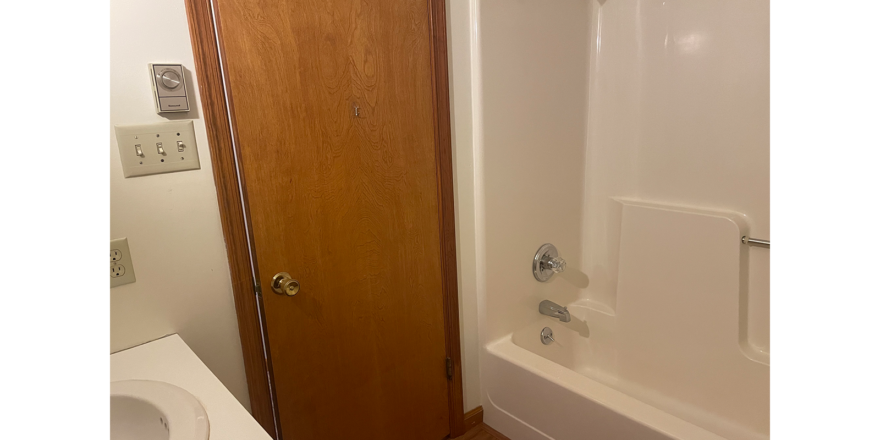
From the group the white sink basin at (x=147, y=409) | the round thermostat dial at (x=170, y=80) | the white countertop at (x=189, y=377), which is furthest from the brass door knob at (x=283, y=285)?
the round thermostat dial at (x=170, y=80)

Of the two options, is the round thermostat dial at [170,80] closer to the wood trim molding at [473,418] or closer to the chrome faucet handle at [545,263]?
the chrome faucet handle at [545,263]

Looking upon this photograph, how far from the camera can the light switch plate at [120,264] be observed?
1065 millimetres

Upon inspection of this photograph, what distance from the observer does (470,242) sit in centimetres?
181

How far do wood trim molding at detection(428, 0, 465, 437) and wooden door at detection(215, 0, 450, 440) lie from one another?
27 millimetres

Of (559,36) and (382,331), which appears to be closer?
(382,331)

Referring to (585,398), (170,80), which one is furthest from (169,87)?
(585,398)

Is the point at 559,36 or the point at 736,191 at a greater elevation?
the point at 559,36

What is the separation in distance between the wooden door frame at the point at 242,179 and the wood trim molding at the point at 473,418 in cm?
69

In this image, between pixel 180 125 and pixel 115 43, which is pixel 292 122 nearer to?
pixel 180 125

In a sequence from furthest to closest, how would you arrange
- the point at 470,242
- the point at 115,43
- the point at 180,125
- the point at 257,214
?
1. the point at 470,242
2. the point at 257,214
3. the point at 180,125
4. the point at 115,43

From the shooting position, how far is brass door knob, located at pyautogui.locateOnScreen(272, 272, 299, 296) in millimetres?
1317

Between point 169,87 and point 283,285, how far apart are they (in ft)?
1.85

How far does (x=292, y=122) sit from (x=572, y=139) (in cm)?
118

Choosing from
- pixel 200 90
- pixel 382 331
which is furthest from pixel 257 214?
pixel 382 331
